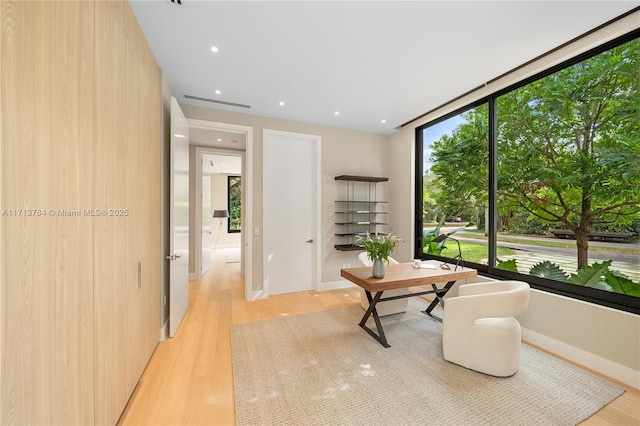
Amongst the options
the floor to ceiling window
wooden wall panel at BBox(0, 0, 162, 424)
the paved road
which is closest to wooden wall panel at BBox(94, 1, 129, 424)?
wooden wall panel at BBox(0, 0, 162, 424)

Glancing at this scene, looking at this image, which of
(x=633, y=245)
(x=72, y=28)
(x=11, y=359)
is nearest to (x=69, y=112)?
(x=72, y=28)

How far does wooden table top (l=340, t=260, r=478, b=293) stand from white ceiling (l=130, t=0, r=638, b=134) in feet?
7.25

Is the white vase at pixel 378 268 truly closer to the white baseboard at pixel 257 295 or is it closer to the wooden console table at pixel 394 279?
the wooden console table at pixel 394 279

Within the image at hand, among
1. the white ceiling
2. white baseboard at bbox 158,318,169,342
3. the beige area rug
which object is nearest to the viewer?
the beige area rug

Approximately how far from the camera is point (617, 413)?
1638 mm

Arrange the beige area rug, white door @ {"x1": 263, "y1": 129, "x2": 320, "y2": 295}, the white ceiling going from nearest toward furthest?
1. the beige area rug
2. the white ceiling
3. white door @ {"x1": 263, "y1": 129, "x2": 320, "y2": 295}

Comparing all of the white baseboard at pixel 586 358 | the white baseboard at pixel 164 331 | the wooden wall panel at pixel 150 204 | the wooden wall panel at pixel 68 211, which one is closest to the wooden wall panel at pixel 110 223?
the wooden wall panel at pixel 68 211

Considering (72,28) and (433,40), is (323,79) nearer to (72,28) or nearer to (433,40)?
(433,40)

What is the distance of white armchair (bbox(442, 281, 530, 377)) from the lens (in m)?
1.95

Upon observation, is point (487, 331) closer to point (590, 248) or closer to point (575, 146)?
point (590, 248)

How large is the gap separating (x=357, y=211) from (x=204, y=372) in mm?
3150

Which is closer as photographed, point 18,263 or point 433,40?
point 18,263

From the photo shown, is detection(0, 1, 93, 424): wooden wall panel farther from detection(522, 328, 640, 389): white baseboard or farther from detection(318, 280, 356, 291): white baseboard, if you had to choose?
detection(522, 328, 640, 389): white baseboard

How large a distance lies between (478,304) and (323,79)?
109 inches
